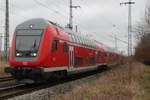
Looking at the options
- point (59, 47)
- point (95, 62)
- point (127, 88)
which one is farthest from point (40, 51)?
point (95, 62)

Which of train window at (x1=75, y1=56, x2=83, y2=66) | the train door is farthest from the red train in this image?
train window at (x1=75, y1=56, x2=83, y2=66)

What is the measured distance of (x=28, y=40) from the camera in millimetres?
12445

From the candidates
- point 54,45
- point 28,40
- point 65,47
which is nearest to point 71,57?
point 65,47

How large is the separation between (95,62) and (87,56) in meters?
3.56

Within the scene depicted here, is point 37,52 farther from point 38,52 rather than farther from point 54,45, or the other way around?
point 54,45

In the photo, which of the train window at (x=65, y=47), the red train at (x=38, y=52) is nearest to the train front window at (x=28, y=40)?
the red train at (x=38, y=52)

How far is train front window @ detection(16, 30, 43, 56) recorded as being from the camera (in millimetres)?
12156

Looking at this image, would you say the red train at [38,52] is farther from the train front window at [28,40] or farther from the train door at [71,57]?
the train door at [71,57]

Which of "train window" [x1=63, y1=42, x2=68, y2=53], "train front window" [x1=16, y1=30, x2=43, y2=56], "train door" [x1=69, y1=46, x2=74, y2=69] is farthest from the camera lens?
"train door" [x1=69, y1=46, x2=74, y2=69]

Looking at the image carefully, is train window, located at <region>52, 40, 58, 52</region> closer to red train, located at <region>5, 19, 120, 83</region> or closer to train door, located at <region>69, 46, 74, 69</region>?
red train, located at <region>5, 19, 120, 83</region>

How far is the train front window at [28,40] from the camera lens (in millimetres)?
12156

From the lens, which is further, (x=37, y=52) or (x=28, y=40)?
(x=28, y=40)

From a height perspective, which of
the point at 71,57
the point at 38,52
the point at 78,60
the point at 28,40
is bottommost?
the point at 78,60

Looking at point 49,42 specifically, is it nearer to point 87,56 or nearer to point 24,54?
point 24,54
